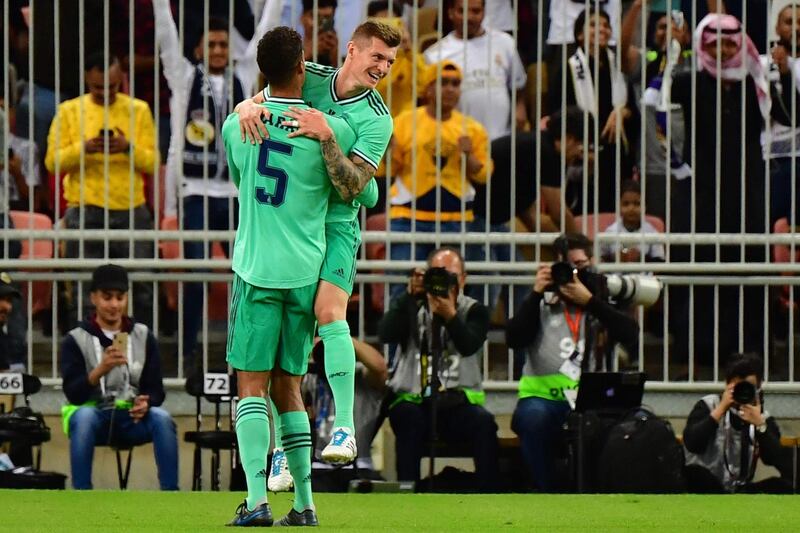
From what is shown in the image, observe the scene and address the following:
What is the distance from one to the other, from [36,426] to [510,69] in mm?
3673

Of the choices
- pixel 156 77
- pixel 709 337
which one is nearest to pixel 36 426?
pixel 156 77

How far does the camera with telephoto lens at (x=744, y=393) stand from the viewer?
37.2 ft

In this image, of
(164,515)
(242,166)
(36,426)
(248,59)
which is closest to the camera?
(242,166)

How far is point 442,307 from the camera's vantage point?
1130 cm

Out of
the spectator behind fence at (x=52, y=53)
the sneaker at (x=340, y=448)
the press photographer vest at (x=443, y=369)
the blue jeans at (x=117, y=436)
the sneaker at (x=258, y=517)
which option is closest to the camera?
the sneaker at (x=340, y=448)

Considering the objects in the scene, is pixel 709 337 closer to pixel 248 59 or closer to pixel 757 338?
pixel 757 338

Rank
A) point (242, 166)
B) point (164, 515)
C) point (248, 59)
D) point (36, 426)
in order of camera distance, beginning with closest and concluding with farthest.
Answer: point (242, 166)
point (164, 515)
point (36, 426)
point (248, 59)

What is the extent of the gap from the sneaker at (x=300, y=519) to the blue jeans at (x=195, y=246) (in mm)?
4479

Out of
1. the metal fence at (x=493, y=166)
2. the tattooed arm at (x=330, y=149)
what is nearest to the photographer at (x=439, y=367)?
the metal fence at (x=493, y=166)

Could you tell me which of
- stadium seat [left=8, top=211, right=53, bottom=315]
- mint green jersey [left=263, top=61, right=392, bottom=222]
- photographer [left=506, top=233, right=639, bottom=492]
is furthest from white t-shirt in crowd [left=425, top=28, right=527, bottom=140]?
mint green jersey [left=263, top=61, right=392, bottom=222]

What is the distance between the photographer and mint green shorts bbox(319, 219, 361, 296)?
773cm

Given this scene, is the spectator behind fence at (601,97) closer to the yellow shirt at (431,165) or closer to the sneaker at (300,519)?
the yellow shirt at (431,165)

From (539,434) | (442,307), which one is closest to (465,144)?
(442,307)

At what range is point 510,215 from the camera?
1223cm
